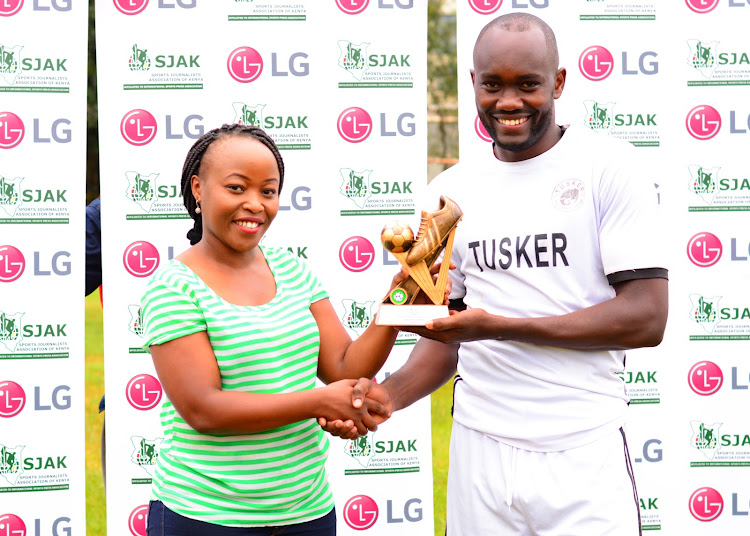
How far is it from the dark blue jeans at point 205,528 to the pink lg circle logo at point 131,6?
2.50 m

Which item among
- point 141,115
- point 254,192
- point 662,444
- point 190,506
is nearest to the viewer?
point 190,506

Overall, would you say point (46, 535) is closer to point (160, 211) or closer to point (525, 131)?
point (160, 211)

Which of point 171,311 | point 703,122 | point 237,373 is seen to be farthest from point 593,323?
point 703,122

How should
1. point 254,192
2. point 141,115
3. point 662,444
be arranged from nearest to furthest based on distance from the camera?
1. point 254,192
2. point 141,115
3. point 662,444

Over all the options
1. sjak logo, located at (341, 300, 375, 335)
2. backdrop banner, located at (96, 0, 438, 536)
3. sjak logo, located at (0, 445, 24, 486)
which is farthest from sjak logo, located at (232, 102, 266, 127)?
sjak logo, located at (0, 445, 24, 486)

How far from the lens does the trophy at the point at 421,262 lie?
223 cm

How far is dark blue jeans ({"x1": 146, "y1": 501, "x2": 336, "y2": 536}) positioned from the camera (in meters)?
1.97

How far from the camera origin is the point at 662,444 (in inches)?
165

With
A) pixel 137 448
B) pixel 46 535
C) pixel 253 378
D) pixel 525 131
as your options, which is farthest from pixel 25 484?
pixel 525 131

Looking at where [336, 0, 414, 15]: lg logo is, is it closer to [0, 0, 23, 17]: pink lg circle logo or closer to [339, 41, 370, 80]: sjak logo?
[339, 41, 370, 80]: sjak logo

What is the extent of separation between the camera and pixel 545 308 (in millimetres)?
2184

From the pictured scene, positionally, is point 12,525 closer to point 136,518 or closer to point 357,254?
point 136,518

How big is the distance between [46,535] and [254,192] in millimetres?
2552

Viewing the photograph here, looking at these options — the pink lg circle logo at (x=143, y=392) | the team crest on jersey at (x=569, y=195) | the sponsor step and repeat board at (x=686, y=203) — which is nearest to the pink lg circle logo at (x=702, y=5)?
the sponsor step and repeat board at (x=686, y=203)
